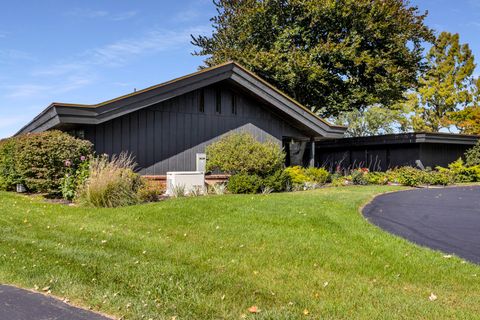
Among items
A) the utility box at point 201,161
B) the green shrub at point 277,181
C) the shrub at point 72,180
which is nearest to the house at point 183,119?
the utility box at point 201,161

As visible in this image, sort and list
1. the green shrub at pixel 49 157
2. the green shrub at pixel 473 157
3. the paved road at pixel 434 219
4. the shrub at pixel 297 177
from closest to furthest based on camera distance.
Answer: the paved road at pixel 434 219
the green shrub at pixel 49 157
the shrub at pixel 297 177
the green shrub at pixel 473 157

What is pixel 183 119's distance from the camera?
47.2 ft

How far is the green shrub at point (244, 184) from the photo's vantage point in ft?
40.5

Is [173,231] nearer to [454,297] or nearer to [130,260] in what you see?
[130,260]

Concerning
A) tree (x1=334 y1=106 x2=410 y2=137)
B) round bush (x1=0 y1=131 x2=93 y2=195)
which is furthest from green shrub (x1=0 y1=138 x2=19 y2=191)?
tree (x1=334 y1=106 x2=410 y2=137)

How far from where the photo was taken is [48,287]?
13.4 feet

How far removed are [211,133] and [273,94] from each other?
2759mm

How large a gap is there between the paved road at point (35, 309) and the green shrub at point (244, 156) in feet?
29.8

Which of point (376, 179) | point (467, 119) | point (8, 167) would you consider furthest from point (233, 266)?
point (467, 119)

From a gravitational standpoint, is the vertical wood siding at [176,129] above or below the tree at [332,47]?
below

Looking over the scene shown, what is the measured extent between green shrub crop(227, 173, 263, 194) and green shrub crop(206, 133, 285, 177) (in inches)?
13.9

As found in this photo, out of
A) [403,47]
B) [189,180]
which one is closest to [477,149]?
[403,47]

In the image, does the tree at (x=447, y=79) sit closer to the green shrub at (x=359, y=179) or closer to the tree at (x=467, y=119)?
the tree at (x=467, y=119)

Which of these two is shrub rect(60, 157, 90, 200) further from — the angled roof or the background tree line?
the background tree line
